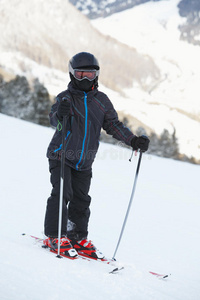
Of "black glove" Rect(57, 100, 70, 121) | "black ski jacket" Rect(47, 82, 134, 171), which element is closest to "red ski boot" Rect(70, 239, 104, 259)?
"black ski jacket" Rect(47, 82, 134, 171)

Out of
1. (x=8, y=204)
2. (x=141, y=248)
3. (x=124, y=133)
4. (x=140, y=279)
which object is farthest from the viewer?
(x=8, y=204)

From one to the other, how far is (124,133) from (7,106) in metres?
32.5

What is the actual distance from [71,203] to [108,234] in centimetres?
132

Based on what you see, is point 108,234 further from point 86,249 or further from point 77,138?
point 77,138

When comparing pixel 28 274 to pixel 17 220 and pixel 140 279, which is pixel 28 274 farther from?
pixel 17 220

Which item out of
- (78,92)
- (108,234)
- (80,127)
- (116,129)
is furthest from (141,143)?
(108,234)

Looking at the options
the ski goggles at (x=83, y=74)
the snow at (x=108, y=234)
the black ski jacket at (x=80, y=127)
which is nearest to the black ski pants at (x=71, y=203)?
the black ski jacket at (x=80, y=127)

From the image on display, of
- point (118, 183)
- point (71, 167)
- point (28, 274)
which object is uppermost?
point (71, 167)

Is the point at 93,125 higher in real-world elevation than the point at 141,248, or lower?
higher

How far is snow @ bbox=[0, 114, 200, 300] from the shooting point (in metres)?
2.35

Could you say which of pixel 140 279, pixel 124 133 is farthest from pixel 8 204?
pixel 140 279

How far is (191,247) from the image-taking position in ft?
15.6

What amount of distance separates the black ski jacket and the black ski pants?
4.2 inches

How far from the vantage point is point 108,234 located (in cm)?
476
